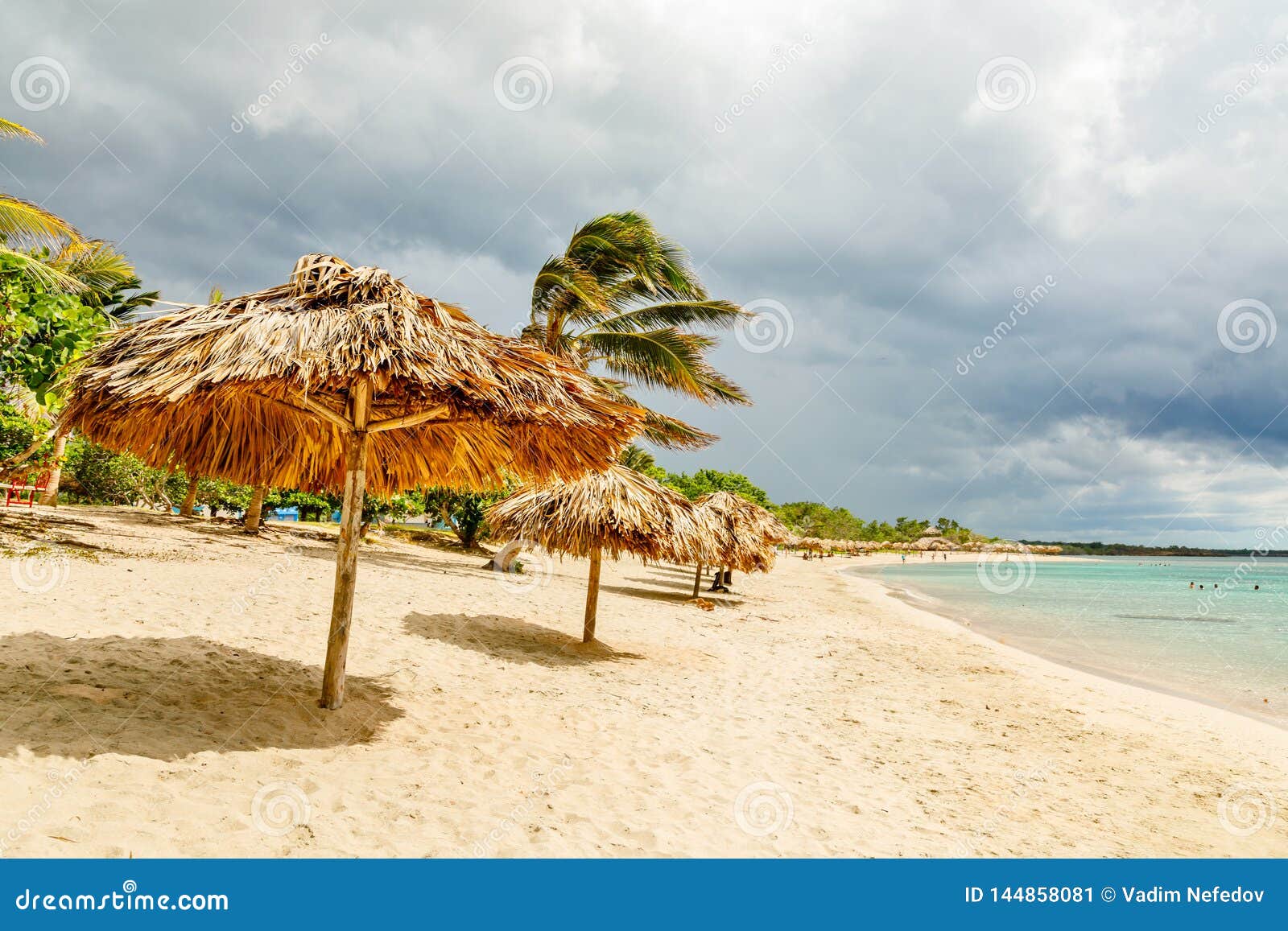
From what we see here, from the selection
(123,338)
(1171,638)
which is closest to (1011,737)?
(123,338)

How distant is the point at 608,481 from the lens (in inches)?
334

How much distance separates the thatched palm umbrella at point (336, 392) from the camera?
390cm

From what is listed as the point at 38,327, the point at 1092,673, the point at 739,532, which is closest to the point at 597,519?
the point at 38,327

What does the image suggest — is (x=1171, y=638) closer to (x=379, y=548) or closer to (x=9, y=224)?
(x=379, y=548)

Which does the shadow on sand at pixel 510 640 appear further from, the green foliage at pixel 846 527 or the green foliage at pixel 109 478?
the green foliage at pixel 846 527

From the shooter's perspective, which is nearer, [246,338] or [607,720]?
[246,338]

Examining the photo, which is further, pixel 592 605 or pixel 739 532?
pixel 739 532

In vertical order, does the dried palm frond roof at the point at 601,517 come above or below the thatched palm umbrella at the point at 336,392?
below

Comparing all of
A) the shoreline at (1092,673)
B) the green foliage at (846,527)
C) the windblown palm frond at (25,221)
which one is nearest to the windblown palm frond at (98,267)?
the windblown palm frond at (25,221)

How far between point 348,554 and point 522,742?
5.94 feet

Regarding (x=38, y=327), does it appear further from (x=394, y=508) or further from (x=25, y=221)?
(x=394, y=508)

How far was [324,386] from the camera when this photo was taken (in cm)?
453

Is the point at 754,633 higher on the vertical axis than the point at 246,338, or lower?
lower

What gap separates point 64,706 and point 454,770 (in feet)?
7.62
